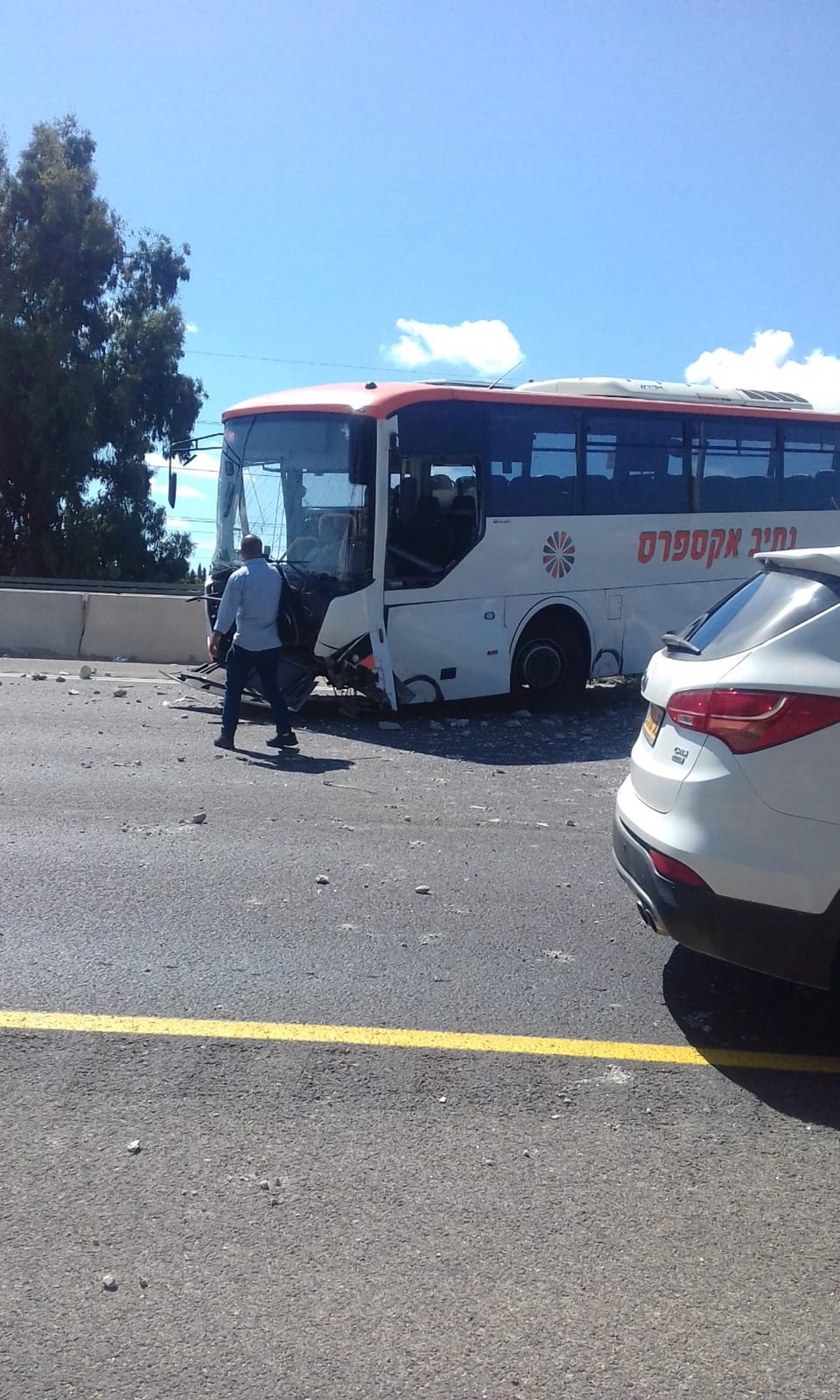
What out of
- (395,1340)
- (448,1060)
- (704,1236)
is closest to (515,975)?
(448,1060)

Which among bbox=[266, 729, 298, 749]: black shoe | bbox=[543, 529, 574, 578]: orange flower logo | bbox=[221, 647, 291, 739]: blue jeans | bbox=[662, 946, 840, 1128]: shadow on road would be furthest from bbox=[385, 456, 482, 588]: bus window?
bbox=[662, 946, 840, 1128]: shadow on road

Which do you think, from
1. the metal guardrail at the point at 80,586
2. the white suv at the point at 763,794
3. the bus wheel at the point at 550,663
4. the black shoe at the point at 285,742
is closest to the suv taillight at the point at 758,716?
the white suv at the point at 763,794

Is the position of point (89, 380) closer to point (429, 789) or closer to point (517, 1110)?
point (429, 789)

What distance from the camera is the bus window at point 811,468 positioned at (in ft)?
48.4

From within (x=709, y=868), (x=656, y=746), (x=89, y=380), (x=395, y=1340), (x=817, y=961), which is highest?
(x=89, y=380)

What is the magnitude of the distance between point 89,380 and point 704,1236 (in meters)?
36.2

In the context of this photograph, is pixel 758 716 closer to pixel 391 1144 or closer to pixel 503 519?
pixel 391 1144

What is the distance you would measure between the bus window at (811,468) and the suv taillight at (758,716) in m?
11.0

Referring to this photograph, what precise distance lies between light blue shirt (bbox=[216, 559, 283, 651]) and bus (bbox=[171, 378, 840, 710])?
1032 mm

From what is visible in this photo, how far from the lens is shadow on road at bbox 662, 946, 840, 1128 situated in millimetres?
4199

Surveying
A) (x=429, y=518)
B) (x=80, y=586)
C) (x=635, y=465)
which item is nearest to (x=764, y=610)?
(x=429, y=518)

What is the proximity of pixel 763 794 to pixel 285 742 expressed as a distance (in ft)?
21.5

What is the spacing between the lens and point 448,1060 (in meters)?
4.35

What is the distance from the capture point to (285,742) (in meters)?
10.4
